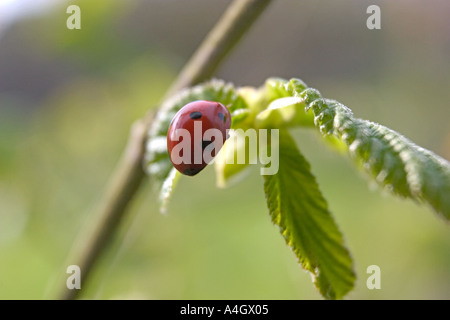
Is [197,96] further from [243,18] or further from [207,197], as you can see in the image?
[207,197]

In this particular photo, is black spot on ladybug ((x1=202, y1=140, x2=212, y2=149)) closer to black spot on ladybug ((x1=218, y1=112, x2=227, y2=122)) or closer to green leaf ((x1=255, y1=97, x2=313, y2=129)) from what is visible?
black spot on ladybug ((x1=218, y1=112, x2=227, y2=122))

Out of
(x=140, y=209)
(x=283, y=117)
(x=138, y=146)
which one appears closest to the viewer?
(x=283, y=117)

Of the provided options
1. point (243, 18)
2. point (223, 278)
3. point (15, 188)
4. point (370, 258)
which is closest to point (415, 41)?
point (370, 258)

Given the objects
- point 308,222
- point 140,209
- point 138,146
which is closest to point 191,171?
point 308,222

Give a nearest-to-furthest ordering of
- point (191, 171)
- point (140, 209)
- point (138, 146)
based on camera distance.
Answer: point (191, 171) → point (138, 146) → point (140, 209)

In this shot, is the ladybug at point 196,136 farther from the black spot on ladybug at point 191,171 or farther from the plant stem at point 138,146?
the plant stem at point 138,146

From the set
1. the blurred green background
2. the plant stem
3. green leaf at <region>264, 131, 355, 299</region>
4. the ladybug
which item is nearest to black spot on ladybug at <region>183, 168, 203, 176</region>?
the ladybug

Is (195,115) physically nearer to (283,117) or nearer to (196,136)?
(196,136)
